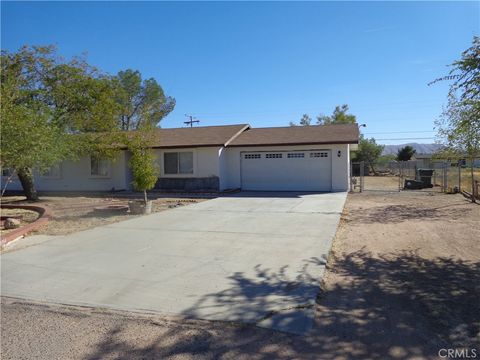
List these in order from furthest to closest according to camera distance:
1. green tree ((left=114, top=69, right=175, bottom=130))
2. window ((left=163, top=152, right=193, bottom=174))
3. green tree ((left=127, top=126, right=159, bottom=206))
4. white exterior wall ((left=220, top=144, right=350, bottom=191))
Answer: green tree ((left=114, top=69, right=175, bottom=130)) < window ((left=163, top=152, right=193, bottom=174)) < white exterior wall ((left=220, top=144, right=350, bottom=191)) < green tree ((left=127, top=126, right=159, bottom=206))

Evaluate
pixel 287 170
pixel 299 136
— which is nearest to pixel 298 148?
pixel 299 136

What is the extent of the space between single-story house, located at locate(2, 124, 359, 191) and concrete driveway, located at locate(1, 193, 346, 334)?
9644mm

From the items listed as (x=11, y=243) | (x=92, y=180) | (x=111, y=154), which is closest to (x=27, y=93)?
(x=111, y=154)

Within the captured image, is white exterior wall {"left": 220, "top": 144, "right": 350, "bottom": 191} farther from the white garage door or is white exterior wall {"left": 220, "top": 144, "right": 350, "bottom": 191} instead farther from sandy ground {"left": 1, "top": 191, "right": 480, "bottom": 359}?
sandy ground {"left": 1, "top": 191, "right": 480, "bottom": 359}

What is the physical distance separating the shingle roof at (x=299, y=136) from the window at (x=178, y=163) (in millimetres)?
2500

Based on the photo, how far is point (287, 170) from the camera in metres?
20.8

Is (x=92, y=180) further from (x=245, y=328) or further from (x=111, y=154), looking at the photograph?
(x=245, y=328)

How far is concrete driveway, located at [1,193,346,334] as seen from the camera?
478 centimetres

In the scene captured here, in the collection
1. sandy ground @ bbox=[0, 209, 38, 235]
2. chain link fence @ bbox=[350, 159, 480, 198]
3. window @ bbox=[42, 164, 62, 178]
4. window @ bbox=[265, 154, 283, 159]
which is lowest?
sandy ground @ bbox=[0, 209, 38, 235]

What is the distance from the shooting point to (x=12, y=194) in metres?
22.4

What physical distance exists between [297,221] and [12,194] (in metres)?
18.6

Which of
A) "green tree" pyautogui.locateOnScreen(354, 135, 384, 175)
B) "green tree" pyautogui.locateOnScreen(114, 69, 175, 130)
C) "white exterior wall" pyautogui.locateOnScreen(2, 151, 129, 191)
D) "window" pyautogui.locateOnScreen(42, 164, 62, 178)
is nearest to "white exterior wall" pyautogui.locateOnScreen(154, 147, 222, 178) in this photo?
"white exterior wall" pyautogui.locateOnScreen(2, 151, 129, 191)

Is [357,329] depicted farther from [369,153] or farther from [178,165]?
[369,153]

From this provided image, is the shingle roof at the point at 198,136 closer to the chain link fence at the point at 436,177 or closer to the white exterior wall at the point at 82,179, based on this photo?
the white exterior wall at the point at 82,179
